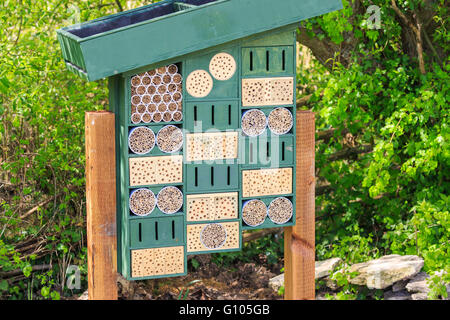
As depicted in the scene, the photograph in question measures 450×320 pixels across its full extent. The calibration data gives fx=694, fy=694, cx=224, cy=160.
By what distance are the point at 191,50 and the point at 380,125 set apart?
99.2 inches

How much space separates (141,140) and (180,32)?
550 millimetres

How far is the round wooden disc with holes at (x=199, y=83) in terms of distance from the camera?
133 inches

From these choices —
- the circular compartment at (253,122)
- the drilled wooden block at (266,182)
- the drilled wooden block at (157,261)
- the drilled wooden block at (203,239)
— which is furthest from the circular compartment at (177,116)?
the drilled wooden block at (157,261)

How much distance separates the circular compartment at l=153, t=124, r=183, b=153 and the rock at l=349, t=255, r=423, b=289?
2017mm

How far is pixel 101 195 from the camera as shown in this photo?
339 cm

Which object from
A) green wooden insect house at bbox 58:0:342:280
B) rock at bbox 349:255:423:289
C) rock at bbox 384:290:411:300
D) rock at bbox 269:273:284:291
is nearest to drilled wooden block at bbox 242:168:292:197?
green wooden insect house at bbox 58:0:342:280

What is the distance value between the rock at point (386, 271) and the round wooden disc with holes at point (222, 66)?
80.2 inches

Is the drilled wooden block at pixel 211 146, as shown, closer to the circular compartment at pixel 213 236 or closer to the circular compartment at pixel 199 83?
the circular compartment at pixel 199 83

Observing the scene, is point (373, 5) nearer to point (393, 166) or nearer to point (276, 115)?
point (393, 166)

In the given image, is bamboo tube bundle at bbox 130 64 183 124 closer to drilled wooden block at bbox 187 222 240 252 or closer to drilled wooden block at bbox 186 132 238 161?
drilled wooden block at bbox 186 132 238 161

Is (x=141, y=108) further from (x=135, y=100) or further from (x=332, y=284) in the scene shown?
(x=332, y=284)

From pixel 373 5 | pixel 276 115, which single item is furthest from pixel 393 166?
pixel 276 115

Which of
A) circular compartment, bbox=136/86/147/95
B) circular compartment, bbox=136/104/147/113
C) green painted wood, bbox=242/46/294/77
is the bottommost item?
circular compartment, bbox=136/104/147/113

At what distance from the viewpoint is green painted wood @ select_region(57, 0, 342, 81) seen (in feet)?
10.2
